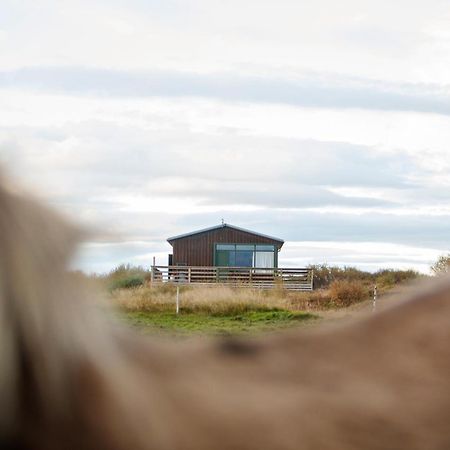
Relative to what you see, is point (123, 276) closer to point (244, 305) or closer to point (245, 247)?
point (244, 305)

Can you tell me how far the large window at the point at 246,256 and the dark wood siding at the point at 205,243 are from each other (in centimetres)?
27

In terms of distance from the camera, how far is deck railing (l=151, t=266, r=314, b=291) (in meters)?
37.2

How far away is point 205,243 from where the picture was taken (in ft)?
144

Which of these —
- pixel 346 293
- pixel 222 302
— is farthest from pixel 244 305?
pixel 346 293

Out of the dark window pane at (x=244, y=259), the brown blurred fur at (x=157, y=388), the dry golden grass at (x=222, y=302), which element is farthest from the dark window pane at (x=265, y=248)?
the brown blurred fur at (x=157, y=388)

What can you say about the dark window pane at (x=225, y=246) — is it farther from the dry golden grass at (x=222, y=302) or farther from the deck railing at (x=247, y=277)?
the dry golden grass at (x=222, y=302)

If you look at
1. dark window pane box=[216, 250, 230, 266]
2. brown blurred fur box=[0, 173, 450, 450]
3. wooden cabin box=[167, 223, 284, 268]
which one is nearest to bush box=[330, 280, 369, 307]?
wooden cabin box=[167, 223, 284, 268]

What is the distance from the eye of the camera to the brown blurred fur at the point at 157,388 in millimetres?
664

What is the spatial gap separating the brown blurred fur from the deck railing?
3544 centimetres

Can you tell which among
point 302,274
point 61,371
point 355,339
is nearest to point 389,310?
point 355,339

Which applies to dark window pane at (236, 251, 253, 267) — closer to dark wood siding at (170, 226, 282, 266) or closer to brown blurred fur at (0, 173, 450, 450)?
dark wood siding at (170, 226, 282, 266)

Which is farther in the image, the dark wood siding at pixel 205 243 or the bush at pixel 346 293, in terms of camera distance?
the dark wood siding at pixel 205 243

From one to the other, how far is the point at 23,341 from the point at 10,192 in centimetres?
12

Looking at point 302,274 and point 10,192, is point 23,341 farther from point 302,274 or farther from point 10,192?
point 302,274
